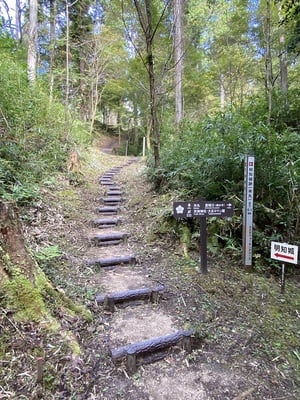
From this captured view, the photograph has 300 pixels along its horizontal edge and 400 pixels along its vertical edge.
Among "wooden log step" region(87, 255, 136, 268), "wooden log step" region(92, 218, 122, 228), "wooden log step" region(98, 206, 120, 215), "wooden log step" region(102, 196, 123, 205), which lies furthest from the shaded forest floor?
"wooden log step" region(102, 196, 123, 205)

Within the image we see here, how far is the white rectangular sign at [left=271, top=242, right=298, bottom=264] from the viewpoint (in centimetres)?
293

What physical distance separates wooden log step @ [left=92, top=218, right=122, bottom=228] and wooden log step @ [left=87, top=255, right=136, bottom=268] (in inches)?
52.7

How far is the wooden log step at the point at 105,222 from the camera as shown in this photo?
4.96 meters

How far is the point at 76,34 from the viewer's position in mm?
12609

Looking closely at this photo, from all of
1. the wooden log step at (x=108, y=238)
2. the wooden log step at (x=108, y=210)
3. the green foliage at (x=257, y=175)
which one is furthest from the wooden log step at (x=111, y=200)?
the green foliage at (x=257, y=175)

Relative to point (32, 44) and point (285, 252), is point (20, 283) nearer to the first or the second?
point (285, 252)

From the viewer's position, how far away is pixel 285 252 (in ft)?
9.96

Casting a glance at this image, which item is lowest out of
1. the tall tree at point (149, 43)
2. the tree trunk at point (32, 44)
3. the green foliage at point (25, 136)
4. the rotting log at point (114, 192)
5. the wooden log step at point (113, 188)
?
the rotting log at point (114, 192)

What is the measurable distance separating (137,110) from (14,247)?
1771 cm

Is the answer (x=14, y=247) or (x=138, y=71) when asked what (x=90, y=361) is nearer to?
(x=14, y=247)

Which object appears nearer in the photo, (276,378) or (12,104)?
(276,378)

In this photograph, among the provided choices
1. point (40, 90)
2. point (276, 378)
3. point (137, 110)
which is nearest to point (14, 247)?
point (276, 378)

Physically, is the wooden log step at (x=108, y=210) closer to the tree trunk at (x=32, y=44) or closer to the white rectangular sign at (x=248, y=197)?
the white rectangular sign at (x=248, y=197)

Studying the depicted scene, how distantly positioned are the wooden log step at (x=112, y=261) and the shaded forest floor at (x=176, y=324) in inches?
4.6
